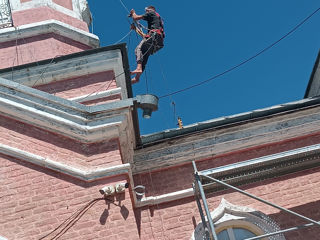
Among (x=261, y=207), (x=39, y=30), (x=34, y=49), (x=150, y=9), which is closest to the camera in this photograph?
(x=261, y=207)

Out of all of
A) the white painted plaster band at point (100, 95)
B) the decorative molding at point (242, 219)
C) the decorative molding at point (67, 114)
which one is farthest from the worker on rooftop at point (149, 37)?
the decorative molding at point (242, 219)

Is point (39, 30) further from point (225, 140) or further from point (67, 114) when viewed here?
point (225, 140)

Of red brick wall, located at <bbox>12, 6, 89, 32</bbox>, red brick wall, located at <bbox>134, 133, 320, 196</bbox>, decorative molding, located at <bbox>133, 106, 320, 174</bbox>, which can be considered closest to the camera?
red brick wall, located at <bbox>134, 133, 320, 196</bbox>

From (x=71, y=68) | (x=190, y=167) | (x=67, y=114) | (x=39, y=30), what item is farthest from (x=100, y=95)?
(x=39, y=30)

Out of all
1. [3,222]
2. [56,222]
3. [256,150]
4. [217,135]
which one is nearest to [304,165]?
[256,150]

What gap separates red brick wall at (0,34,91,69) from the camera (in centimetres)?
1149

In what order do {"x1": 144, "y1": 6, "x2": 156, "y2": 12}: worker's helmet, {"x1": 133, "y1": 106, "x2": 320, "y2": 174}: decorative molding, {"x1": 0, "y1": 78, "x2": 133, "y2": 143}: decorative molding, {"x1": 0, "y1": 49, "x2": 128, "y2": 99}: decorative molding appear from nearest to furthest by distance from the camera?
{"x1": 0, "y1": 78, "x2": 133, "y2": 143}: decorative molding, {"x1": 133, "y1": 106, "x2": 320, "y2": 174}: decorative molding, {"x1": 0, "y1": 49, "x2": 128, "y2": 99}: decorative molding, {"x1": 144, "y1": 6, "x2": 156, "y2": 12}: worker's helmet

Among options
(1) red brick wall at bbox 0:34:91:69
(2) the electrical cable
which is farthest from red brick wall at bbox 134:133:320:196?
(1) red brick wall at bbox 0:34:91:69

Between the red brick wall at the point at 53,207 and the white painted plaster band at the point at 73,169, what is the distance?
0.23ft

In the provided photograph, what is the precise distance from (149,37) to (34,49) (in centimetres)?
221

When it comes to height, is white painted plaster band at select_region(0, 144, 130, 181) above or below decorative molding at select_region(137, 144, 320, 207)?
above

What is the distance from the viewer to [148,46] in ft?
38.9

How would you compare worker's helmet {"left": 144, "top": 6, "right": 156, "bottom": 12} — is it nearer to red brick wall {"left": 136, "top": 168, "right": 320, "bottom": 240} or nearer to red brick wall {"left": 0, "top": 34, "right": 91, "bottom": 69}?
red brick wall {"left": 0, "top": 34, "right": 91, "bottom": 69}

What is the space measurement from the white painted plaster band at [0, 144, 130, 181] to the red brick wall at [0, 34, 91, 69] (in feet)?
10.7
